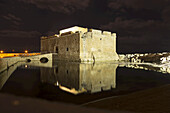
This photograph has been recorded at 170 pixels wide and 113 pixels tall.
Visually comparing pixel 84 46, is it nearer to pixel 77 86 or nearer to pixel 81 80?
pixel 81 80

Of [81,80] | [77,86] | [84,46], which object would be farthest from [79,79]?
[84,46]

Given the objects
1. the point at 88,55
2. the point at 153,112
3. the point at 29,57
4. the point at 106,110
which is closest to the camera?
the point at 153,112

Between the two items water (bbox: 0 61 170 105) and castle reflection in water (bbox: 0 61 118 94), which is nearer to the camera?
water (bbox: 0 61 170 105)

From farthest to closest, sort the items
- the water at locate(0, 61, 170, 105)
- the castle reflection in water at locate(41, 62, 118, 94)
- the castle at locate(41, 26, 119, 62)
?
1. the castle at locate(41, 26, 119, 62)
2. the castle reflection in water at locate(41, 62, 118, 94)
3. the water at locate(0, 61, 170, 105)

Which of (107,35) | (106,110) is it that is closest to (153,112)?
(106,110)

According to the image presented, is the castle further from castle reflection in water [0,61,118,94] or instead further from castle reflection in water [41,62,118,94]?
castle reflection in water [41,62,118,94]

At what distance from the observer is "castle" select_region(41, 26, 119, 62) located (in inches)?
725

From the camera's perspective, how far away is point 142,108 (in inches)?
94.7

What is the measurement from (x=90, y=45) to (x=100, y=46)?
2.47 m

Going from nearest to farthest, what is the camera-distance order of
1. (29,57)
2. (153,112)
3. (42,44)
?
(153,112)
(29,57)
(42,44)

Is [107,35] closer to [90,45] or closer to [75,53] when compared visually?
[90,45]

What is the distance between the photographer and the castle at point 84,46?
18.4 meters

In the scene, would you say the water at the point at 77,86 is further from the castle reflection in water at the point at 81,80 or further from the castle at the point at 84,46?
the castle at the point at 84,46

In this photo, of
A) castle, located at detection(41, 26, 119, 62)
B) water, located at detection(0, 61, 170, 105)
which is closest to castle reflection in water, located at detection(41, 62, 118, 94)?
water, located at detection(0, 61, 170, 105)
